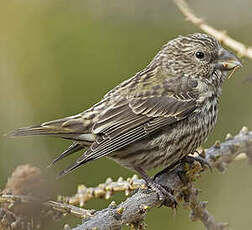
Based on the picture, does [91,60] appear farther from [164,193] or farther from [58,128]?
[164,193]

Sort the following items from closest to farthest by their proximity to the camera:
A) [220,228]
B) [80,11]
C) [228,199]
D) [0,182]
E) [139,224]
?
[139,224] < [220,228] < [228,199] < [0,182] < [80,11]

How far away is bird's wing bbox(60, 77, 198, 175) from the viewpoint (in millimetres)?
5012

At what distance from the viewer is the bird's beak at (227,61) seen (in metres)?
5.40

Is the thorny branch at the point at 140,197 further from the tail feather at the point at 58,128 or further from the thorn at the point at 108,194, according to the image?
the tail feather at the point at 58,128

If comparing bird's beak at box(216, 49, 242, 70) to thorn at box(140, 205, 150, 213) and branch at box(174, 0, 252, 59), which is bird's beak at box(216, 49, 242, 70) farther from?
thorn at box(140, 205, 150, 213)

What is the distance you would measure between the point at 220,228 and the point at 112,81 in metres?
3.62

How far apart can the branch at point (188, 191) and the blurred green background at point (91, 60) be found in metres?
1.25

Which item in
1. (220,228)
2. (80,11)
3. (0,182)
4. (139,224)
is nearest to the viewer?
(139,224)

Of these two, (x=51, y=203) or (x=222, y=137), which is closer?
(x=51, y=203)

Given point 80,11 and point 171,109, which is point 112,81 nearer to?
point 80,11

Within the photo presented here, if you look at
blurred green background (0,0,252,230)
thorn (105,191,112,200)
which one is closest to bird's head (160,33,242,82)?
blurred green background (0,0,252,230)

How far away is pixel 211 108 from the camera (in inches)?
212

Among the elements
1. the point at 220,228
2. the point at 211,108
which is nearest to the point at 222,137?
the point at 211,108

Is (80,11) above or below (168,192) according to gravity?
above
